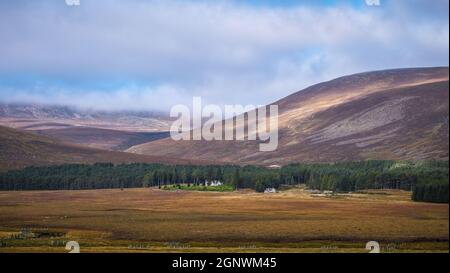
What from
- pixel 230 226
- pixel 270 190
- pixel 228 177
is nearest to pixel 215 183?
pixel 228 177

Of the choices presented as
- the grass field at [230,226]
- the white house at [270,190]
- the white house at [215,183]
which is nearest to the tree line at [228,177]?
the white house at [270,190]

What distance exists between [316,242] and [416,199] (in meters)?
41.7

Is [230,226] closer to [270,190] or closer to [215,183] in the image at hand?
[270,190]

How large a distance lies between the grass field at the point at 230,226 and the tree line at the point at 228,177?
95.2ft

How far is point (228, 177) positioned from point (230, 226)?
91.3m

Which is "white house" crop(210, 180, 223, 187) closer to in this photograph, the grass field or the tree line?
the tree line

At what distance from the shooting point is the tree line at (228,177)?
137 meters

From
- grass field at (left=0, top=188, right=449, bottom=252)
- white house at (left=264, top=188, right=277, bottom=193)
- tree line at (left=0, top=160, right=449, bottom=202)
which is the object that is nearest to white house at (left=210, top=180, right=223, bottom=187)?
tree line at (left=0, top=160, right=449, bottom=202)

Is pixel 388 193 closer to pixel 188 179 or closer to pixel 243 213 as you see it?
pixel 243 213

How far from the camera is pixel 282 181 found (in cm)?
16175

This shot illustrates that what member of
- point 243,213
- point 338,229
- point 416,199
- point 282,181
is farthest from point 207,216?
point 282,181

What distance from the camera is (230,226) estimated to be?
70250 mm

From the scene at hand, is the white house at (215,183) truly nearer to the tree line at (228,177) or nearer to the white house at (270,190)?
the tree line at (228,177)

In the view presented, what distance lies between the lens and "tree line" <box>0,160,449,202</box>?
137125mm
